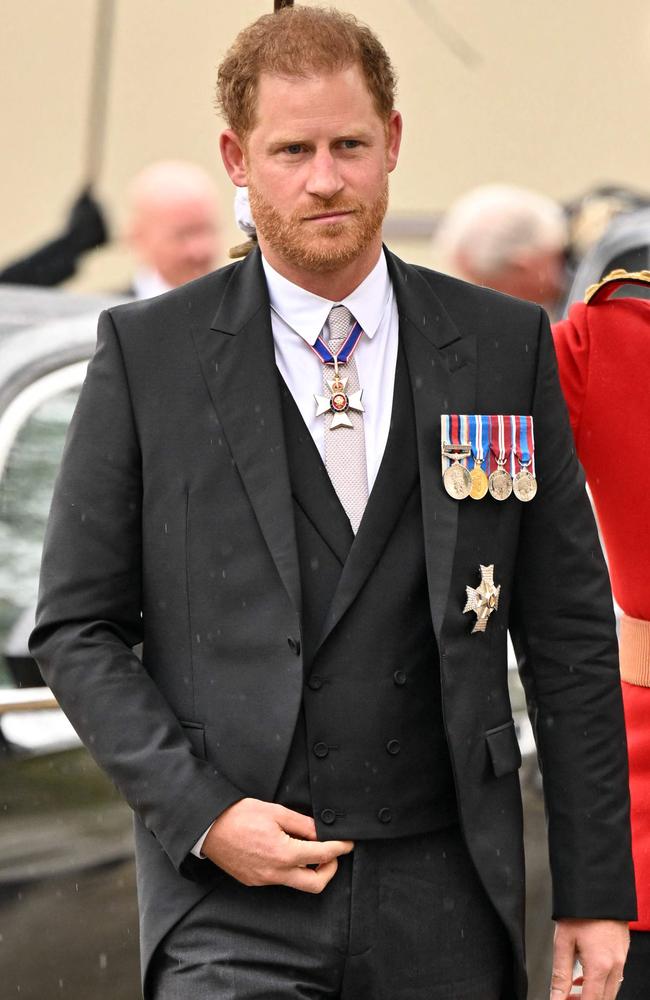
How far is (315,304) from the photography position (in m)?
2.84

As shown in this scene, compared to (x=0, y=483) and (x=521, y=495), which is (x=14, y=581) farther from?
(x=521, y=495)

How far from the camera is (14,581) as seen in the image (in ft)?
13.5

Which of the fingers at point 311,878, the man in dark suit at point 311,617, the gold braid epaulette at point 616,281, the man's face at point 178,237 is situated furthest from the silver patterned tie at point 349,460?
the man's face at point 178,237

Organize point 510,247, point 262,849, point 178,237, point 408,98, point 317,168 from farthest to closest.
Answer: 1. point 408,98
2. point 178,237
3. point 510,247
4. point 317,168
5. point 262,849

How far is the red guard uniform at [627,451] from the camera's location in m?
3.22

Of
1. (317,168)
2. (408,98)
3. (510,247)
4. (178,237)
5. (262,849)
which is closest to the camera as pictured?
(262,849)

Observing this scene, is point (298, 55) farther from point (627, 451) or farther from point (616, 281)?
point (627, 451)

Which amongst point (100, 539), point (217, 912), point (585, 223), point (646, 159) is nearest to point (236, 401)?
point (100, 539)

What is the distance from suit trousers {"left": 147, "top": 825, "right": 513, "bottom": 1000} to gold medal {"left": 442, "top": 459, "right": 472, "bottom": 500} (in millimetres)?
506

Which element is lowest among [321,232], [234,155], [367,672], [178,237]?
[367,672]

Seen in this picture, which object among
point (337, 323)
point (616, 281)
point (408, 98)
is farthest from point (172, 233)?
point (408, 98)

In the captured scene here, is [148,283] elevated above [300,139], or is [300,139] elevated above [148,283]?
[300,139]

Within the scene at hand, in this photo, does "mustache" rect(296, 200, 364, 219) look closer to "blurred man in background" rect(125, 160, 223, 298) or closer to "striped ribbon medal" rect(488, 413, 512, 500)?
"striped ribbon medal" rect(488, 413, 512, 500)

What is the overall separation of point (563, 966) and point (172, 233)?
17.1ft
